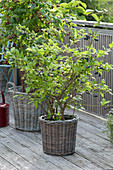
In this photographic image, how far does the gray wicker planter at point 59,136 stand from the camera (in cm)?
294

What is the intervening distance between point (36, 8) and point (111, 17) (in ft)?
19.6

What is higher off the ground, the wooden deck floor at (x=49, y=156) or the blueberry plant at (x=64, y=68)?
the blueberry plant at (x=64, y=68)

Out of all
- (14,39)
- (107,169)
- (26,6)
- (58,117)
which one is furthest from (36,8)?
(107,169)

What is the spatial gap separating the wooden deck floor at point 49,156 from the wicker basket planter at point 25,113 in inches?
3.1

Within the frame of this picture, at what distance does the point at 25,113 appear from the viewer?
3.64 meters

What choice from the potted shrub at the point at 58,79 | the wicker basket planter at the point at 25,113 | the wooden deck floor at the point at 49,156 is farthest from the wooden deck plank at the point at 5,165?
the wicker basket planter at the point at 25,113

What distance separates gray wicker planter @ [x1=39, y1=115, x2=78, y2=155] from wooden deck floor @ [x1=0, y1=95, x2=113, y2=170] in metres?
0.06

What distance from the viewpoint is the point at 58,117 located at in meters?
3.09

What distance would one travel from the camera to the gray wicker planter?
294 centimetres

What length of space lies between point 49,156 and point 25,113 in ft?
2.58

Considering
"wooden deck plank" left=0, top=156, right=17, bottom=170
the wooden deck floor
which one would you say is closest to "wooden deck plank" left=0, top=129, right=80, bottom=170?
the wooden deck floor

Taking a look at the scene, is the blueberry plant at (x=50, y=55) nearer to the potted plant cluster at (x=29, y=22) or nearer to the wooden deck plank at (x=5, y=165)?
the potted plant cluster at (x=29, y=22)

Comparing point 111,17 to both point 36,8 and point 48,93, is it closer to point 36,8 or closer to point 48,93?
point 36,8

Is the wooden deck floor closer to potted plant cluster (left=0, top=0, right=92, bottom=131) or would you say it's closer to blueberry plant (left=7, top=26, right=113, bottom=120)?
potted plant cluster (left=0, top=0, right=92, bottom=131)
